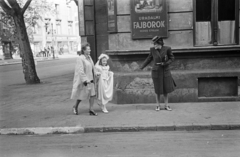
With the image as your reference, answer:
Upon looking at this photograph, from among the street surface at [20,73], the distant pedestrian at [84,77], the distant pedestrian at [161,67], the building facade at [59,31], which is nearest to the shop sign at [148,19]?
the distant pedestrian at [161,67]

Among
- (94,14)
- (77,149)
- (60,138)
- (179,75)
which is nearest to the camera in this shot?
(77,149)

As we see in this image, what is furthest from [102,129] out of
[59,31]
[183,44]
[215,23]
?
[59,31]

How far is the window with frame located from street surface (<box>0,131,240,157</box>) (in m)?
3.67

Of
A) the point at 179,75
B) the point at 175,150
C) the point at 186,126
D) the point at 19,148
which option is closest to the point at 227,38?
the point at 179,75

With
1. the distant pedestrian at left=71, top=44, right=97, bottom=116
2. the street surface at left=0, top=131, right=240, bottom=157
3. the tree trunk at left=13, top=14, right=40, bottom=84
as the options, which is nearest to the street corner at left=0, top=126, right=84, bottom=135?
the street surface at left=0, top=131, right=240, bottom=157

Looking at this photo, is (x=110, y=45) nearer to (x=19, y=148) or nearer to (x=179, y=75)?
(x=179, y=75)

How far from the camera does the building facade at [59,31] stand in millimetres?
67375

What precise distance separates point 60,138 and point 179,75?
4.23 metres

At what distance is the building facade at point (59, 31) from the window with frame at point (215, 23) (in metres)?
59.0

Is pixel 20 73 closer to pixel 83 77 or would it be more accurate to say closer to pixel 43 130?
pixel 83 77

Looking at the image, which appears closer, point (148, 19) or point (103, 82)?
point (103, 82)

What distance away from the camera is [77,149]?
5.30m

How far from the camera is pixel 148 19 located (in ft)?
28.9

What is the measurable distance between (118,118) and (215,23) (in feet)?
14.2
